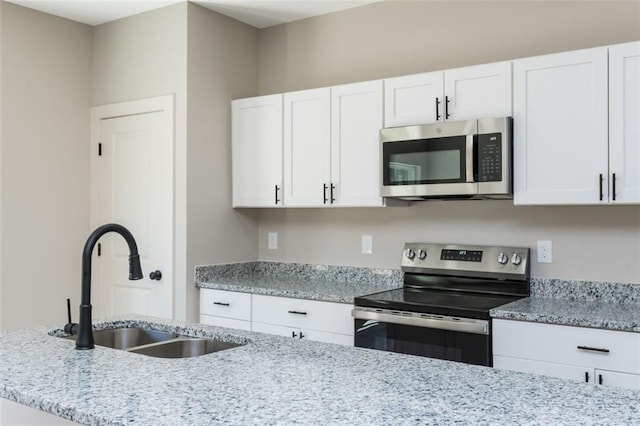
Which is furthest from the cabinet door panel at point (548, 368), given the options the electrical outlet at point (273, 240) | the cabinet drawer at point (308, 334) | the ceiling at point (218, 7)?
the ceiling at point (218, 7)

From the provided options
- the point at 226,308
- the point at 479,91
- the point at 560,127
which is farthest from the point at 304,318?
the point at 560,127

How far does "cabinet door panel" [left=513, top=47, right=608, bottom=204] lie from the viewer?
8.95ft

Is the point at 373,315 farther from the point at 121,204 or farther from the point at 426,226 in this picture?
the point at 121,204

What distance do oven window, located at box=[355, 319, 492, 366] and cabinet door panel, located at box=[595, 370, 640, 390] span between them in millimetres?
456

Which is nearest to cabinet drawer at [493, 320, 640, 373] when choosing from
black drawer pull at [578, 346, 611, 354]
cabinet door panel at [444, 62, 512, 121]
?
black drawer pull at [578, 346, 611, 354]

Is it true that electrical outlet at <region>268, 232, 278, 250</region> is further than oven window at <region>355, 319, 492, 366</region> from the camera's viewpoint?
Yes

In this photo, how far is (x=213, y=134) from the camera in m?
3.95

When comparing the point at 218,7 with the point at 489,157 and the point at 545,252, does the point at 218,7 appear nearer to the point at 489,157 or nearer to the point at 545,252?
the point at 489,157

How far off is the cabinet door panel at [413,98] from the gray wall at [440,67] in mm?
408

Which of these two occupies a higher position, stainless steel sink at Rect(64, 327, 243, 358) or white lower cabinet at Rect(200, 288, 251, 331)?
stainless steel sink at Rect(64, 327, 243, 358)

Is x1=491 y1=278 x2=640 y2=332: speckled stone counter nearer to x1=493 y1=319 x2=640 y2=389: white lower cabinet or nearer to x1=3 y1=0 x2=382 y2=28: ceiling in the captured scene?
x1=493 y1=319 x2=640 y2=389: white lower cabinet

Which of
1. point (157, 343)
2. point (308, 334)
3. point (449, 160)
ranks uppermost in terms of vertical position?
point (449, 160)

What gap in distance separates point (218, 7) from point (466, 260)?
88.3 inches

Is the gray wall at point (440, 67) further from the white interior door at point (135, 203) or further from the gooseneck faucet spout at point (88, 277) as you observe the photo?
the gooseneck faucet spout at point (88, 277)
